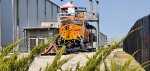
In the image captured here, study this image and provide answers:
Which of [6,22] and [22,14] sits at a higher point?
[22,14]

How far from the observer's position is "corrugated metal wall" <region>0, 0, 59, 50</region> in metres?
52.7

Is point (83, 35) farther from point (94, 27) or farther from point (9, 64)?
point (9, 64)

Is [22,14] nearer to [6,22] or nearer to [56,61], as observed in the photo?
[6,22]

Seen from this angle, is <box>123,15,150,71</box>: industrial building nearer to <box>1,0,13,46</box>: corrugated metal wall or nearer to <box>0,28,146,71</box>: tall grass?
<box>0,28,146,71</box>: tall grass

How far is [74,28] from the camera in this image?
40500 millimetres

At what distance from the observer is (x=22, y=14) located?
191ft

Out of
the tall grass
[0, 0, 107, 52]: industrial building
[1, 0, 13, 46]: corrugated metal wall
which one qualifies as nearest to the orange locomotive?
[0, 0, 107, 52]: industrial building

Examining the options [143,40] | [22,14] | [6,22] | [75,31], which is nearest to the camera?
[143,40]

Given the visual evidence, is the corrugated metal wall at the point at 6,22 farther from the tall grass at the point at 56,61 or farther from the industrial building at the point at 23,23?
the tall grass at the point at 56,61

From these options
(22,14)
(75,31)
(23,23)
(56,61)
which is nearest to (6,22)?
(22,14)

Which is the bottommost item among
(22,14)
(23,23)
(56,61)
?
(23,23)

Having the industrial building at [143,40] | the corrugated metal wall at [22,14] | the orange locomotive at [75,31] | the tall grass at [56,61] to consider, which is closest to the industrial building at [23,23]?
the corrugated metal wall at [22,14]

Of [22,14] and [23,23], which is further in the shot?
[23,23]

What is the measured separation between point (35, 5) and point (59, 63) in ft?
200
